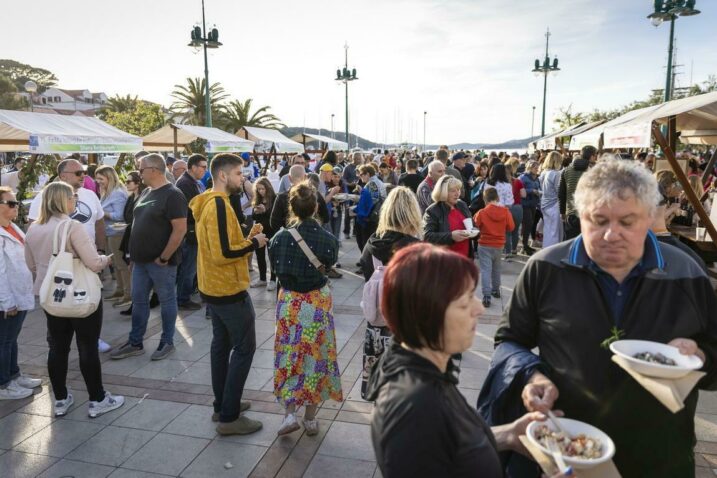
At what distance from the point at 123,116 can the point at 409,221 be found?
3707cm

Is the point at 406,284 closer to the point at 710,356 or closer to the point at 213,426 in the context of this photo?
the point at 710,356

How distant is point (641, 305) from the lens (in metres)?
1.82

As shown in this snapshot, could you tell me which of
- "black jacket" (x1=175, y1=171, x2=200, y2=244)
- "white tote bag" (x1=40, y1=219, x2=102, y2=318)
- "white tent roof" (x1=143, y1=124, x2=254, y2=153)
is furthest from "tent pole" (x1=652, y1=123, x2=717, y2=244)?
"white tent roof" (x1=143, y1=124, x2=254, y2=153)

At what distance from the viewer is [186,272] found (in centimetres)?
723

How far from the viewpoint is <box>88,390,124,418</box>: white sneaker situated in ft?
13.8

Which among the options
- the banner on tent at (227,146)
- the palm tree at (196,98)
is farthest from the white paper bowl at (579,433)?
the palm tree at (196,98)

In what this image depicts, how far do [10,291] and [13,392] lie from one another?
100 cm

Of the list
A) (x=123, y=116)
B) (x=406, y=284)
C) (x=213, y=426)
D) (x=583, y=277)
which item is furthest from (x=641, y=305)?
(x=123, y=116)

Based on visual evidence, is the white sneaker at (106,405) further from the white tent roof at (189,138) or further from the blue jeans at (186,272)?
the white tent roof at (189,138)

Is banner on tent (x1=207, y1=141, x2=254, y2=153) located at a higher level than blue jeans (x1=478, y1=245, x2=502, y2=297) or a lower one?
higher

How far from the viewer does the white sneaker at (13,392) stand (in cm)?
459

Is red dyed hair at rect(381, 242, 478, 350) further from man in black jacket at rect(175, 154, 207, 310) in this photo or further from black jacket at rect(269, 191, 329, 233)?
man in black jacket at rect(175, 154, 207, 310)

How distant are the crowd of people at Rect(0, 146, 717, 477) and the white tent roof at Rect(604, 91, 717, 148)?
708mm

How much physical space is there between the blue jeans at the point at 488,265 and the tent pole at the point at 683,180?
2433 millimetres
